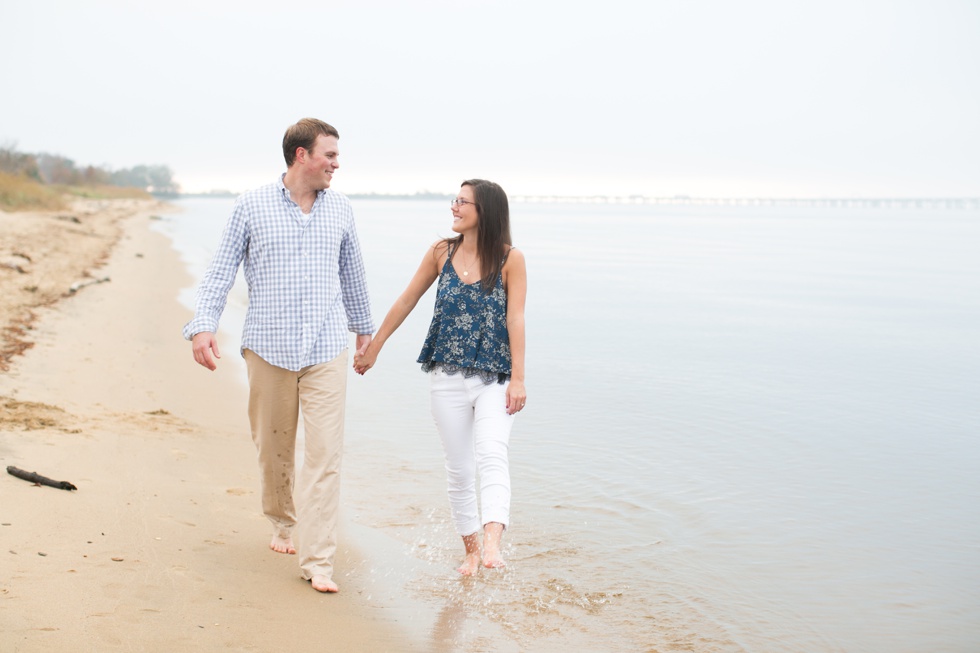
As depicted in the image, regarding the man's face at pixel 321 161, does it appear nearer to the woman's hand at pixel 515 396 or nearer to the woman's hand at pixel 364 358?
the woman's hand at pixel 364 358

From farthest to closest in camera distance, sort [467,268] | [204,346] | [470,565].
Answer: [470,565] → [467,268] → [204,346]

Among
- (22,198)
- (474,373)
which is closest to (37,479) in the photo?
(474,373)

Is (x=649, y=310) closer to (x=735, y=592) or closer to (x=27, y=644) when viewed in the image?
(x=735, y=592)

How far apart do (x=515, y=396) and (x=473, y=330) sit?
0.38m

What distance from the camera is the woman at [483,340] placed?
4.62 m

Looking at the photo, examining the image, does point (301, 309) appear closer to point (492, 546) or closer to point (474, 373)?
point (474, 373)

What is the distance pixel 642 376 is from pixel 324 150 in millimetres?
8634

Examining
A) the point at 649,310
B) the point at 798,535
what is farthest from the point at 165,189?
the point at 798,535

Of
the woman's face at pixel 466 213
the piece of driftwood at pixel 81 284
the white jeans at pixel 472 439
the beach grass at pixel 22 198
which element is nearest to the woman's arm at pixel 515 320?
the white jeans at pixel 472 439

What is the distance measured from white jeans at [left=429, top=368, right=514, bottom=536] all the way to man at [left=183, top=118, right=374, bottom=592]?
1.74 feet

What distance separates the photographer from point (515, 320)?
4621mm

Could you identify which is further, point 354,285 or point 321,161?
point 354,285

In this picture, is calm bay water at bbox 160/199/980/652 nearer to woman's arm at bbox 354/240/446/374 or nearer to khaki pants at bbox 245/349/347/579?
khaki pants at bbox 245/349/347/579

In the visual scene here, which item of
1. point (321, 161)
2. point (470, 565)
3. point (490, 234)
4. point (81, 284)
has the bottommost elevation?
point (470, 565)
